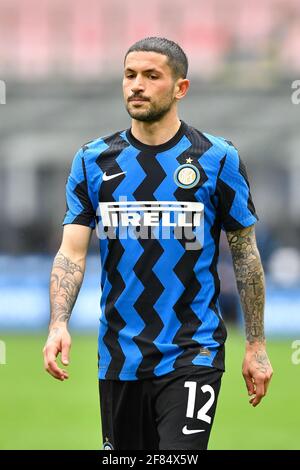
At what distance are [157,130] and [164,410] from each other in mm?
1428

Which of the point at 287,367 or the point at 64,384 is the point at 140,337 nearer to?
the point at 64,384

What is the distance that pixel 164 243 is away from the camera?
660 cm

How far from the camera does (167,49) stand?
263 inches

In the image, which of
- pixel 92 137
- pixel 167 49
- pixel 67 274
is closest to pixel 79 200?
pixel 67 274

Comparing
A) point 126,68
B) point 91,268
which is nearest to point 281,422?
point 126,68

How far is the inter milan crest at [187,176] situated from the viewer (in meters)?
6.65

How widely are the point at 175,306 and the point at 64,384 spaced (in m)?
10.8

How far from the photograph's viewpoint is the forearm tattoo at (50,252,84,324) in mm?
6578

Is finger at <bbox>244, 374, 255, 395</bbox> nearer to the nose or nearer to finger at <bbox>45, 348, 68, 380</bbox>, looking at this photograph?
finger at <bbox>45, 348, 68, 380</bbox>

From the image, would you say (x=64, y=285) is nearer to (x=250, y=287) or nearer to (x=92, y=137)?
(x=250, y=287)

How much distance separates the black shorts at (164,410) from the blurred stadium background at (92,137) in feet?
15.2

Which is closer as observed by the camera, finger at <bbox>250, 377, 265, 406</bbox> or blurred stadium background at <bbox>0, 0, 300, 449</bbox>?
finger at <bbox>250, 377, 265, 406</bbox>

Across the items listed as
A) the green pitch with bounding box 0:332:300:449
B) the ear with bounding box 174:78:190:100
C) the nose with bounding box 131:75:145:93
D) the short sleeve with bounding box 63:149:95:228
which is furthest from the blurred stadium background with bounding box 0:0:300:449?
the nose with bounding box 131:75:145:93

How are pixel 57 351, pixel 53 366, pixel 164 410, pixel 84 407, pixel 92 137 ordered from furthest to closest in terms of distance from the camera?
pixel 92 137 → pixel 84 407 → pixel 164 410 → pixel 57 351 → pixel 53 366
